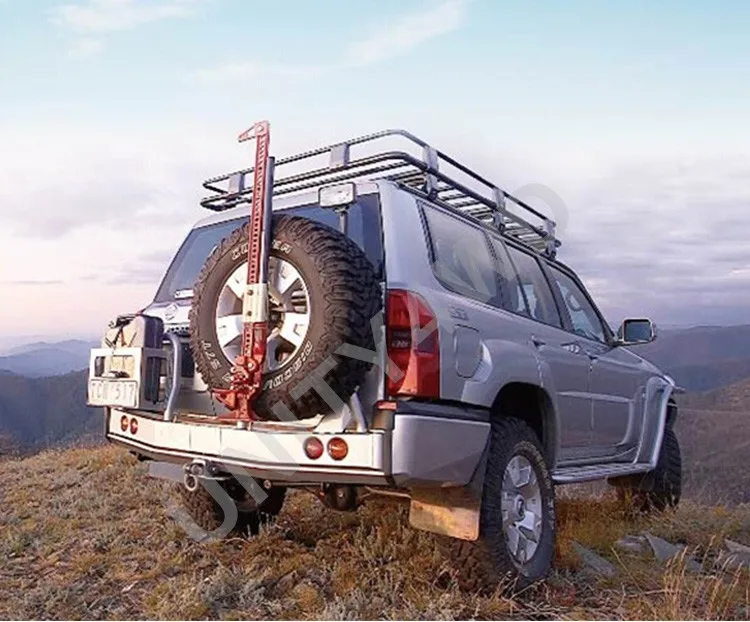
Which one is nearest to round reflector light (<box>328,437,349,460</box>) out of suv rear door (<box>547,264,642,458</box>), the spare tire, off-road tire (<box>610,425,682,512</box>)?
the spare tire

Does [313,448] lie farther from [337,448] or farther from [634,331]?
[634,331]

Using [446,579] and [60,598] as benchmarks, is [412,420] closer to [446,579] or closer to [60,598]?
[446,579]

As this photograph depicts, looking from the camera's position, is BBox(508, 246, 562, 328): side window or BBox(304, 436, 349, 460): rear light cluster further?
BBox(508, 246, 562, 328): side window

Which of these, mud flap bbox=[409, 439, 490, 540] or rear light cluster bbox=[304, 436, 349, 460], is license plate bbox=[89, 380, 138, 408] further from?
mud flap bbox=[409, 439, 490, 540]

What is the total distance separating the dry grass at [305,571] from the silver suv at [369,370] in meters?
0.25

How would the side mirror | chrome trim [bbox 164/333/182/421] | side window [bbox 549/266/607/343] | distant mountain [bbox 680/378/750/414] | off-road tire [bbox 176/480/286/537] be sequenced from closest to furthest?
1. chrome trim [bbox 164/333/182/421]
2. off-road tire [bbox 176/480/286/537]
3. side window [bbox 549/266/607/343]
4. the side mirror
5. distant mountain [bbox 680/378/750/414]

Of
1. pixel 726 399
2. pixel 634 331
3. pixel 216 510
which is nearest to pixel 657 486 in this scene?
pixel 634 331

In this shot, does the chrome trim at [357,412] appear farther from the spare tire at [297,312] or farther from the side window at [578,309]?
the side window at [578,309]

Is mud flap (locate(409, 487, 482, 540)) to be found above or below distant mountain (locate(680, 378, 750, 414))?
Answer: above

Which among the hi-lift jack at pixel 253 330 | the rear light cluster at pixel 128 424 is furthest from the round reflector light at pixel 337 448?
the rear light cluster at pixel 128 424

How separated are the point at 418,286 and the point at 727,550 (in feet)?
10.7

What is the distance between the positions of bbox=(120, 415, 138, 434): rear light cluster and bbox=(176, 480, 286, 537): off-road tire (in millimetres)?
662

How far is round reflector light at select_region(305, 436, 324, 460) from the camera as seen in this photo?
310 cm

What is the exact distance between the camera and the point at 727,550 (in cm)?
508
